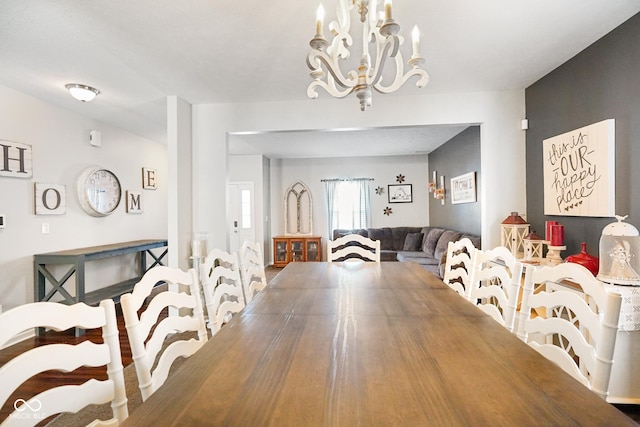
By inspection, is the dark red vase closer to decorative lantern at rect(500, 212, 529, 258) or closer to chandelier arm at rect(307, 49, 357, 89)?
decorative lantern at rect(500, 212, 529, 258)

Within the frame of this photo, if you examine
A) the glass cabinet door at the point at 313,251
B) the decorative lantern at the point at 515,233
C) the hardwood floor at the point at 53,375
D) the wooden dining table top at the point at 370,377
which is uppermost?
the decorative lantern at the point at 515,233

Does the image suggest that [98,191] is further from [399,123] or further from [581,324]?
A: [581,324]

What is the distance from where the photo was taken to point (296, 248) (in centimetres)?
673

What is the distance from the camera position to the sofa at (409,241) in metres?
5.17

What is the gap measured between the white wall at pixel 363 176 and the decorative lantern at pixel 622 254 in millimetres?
4993

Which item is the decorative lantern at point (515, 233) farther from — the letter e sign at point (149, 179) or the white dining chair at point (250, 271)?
the letter e sign at point (149, 179)

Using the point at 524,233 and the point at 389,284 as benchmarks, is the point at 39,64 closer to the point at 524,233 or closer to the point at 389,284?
the point at 389,284

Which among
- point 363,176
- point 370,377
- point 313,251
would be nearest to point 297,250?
point 313,251

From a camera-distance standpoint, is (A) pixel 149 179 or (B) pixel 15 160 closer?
(B) pixel 15 160

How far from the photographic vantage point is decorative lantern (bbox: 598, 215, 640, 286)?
1.87 meters

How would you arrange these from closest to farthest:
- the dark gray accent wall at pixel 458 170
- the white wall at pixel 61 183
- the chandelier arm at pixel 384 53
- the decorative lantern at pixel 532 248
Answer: the chandelier arm at pixel 384 53 → the decorative lantern at pixel 532 248 → the white wall at pixel 61 183 → the dark gray accent wall at pixel 458 170

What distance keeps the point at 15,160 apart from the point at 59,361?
340cm

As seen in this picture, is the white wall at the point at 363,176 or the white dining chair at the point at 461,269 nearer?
the white dining chair at the point at 461,269

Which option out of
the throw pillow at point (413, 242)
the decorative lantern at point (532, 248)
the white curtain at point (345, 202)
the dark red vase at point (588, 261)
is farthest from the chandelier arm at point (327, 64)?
the white curtain at point (345, 202)
